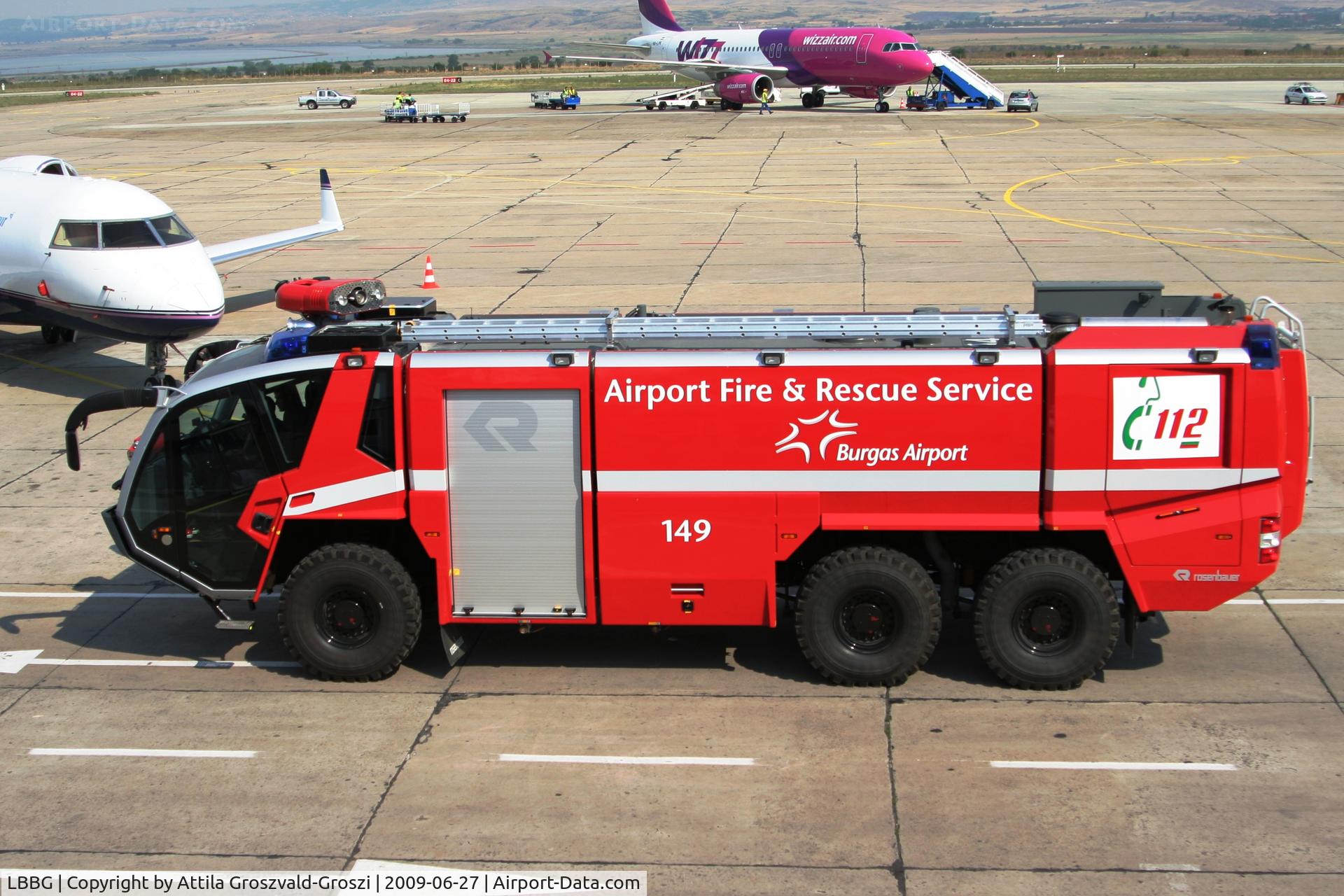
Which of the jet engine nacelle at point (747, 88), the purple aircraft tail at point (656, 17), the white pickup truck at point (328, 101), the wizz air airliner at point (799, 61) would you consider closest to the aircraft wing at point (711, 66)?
the wizz air airliner at point (799, 61)

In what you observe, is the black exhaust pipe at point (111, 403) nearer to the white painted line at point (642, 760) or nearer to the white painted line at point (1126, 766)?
the white painted line at point (642, 760)

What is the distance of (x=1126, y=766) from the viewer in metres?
8.91

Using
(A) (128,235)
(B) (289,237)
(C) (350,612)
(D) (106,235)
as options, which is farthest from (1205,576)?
(B) (289,237)

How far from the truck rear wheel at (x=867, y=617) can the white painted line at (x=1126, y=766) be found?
1339 millimetres

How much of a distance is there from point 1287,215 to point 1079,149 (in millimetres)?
15374

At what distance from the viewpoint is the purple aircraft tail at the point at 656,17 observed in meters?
82.2

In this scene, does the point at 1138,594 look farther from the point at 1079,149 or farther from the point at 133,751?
the point at 1079,149

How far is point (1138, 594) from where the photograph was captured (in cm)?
988

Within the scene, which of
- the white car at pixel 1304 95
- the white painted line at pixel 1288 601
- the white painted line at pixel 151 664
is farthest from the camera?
the white car at pixel 1304 95

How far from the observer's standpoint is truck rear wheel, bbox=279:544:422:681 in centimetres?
1031

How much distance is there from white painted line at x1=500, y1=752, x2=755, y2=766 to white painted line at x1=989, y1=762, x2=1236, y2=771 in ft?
6.28

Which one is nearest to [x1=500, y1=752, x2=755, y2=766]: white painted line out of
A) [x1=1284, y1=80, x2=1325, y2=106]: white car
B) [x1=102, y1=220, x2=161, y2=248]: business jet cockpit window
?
[x1=102, y1=220, x2=161, y2=248]: business jet cockpit window

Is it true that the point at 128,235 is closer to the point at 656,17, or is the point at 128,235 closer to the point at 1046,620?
the point at 1046,620

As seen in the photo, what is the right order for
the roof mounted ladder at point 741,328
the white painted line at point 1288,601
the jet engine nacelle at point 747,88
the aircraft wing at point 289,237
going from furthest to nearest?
the jet engine nacelle at point 747,88
the aircraft wing at point 289,237
the white painted line at point 1288,601
the roof mounted ladder at point 741,328
